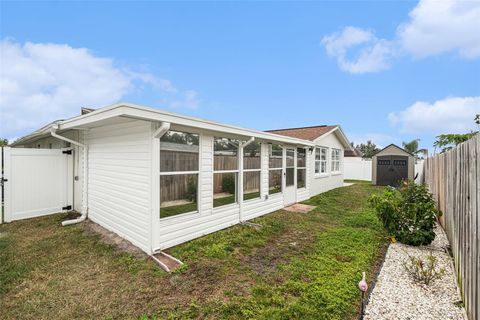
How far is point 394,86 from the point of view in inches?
432

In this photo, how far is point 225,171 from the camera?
5.79 metres

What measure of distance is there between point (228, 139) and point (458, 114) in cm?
1400

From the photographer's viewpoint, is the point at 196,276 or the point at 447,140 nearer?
the point at 196,276

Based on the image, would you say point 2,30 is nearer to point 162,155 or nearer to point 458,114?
point 162,155

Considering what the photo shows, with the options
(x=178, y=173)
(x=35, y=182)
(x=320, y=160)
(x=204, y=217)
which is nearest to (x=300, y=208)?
(x=320, y=160)

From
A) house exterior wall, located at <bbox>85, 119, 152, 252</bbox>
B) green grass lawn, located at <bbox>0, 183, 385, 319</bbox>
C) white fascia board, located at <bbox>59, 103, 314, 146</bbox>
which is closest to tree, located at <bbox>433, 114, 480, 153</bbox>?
green grass lawn, located at <bbox>0, 183, 385, 319</bbox>

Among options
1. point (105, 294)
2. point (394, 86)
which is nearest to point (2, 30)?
point (105, 294)

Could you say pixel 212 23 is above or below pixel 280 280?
above

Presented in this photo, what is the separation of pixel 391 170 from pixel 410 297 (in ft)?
49.4

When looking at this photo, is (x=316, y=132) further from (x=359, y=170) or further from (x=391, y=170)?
(x=359, y=170)

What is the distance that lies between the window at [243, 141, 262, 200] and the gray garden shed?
12.7 meters

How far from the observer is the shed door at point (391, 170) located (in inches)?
604

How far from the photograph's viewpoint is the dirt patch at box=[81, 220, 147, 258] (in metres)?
4.25

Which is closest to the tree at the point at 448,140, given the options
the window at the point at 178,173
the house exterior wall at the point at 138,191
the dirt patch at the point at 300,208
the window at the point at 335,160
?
the window at the point at 335,160
